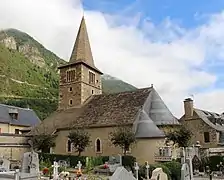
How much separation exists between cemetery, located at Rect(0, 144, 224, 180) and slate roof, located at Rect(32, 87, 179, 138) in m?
4.55

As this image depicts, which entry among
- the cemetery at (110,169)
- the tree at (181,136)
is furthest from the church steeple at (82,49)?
the tree at (181,136)

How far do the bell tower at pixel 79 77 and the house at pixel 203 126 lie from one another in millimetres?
13854

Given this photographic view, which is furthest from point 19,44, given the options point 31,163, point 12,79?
point 31,163

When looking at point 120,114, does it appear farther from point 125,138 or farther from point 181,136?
point 181,136

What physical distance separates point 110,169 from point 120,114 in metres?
11.5

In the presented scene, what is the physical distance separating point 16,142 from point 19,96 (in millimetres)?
60770

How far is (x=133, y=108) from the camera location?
34312 mm

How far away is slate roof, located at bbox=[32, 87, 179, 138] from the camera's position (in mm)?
31766

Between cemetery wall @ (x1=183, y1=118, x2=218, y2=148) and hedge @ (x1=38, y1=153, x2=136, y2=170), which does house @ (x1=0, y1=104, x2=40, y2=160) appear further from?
cemetery wall @ (x1=183, y1=118, x2=218, y2=148)

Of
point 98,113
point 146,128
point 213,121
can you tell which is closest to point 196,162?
point 146,128

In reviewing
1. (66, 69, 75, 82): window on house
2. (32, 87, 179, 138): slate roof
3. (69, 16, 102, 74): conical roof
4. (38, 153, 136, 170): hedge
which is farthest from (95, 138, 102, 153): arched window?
(69, 16, 102, 74): conical roof

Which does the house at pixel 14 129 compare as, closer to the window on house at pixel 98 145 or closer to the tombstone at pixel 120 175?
the window on house at pixel 98 145

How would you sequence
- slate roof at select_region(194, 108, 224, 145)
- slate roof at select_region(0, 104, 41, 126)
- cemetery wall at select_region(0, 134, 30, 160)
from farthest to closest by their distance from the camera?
slate roof at select_region(0, 104, 41, 126) < slate roof at select_region(194, 108, 224, 145) < cemetery wall at select_region(0, 134, 30, 160)

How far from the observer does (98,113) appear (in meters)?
36.8
